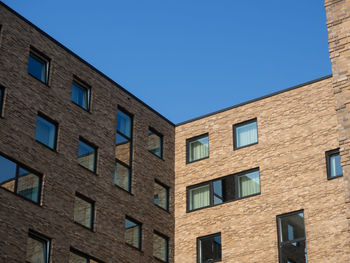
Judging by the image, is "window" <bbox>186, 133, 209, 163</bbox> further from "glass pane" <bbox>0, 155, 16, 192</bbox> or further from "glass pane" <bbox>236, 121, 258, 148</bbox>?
"glass pane" <bbox>0, 155, 16, 192</bbox>

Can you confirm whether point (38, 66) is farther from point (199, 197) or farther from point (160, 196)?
point (199, 197)

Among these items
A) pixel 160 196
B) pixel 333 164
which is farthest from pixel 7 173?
pixel 333 164

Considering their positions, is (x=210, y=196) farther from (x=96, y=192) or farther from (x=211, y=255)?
(x=96, y=192)

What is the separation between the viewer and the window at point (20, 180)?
28703 mm

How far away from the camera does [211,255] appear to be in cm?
3434

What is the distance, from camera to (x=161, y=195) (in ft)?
119

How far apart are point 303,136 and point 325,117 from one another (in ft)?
4.07

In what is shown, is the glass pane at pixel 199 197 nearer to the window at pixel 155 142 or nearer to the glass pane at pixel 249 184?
the glass pane at pixel 249 184

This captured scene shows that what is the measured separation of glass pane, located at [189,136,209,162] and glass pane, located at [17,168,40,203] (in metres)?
9.85

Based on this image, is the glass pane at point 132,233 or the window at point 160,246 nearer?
the glass pane at point 132,233

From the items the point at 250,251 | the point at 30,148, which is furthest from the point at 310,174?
the point at 30,148

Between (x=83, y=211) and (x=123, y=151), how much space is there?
4.15m

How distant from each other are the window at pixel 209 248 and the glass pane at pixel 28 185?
8586 millimetres

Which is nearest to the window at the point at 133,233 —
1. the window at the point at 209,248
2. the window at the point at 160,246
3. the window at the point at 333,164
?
the window at the point at 160,246
